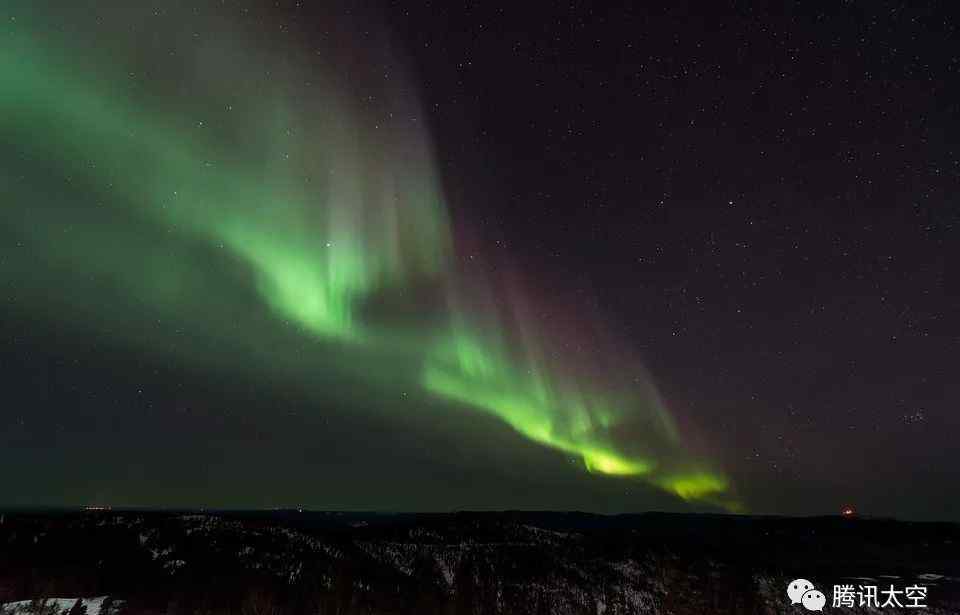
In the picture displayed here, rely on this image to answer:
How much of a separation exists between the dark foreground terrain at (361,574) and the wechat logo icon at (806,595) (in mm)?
660

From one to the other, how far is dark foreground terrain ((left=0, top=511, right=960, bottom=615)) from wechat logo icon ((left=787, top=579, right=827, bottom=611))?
660 millimetres

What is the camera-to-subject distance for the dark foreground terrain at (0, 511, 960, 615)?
26.8 meters

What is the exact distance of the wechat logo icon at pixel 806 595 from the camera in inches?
1370

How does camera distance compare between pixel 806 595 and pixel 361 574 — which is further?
pixel 806 595

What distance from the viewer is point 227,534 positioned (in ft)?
124

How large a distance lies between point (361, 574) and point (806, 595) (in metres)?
21.7

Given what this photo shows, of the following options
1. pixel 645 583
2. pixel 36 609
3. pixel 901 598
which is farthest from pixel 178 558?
pixel 901 598

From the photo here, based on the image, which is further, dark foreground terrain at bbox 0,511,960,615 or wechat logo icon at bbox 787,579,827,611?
wechat logo icon at bbox 787,579,827,611

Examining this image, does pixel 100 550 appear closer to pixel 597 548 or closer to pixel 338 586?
pixel 338 586

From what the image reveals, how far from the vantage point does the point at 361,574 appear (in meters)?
33.6

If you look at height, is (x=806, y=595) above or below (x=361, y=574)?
above

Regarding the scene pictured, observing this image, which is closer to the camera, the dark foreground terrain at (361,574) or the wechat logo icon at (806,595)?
the dark foreground terrain at (361,574)

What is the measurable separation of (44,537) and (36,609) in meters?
10.5

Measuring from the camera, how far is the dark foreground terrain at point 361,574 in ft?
87.8
